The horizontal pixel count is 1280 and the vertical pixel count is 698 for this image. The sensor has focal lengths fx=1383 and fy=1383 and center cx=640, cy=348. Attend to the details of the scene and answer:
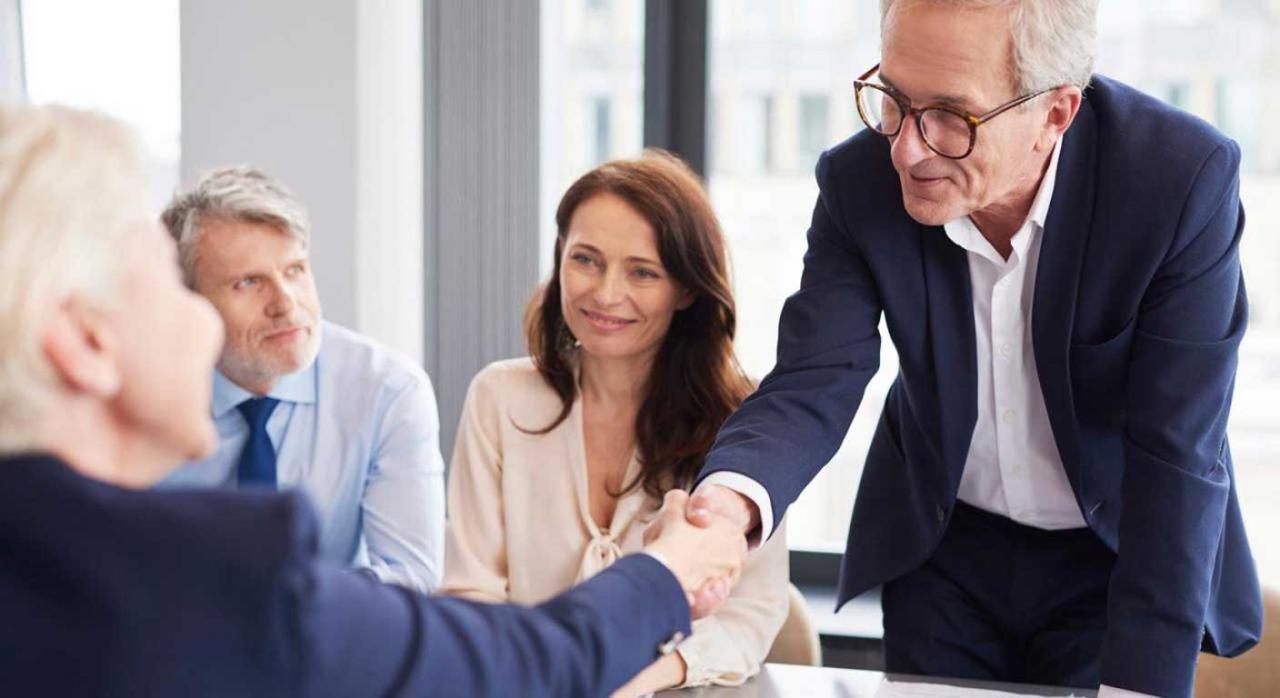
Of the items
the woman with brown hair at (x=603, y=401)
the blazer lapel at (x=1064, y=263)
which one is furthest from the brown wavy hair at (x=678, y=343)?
the blazer lapel at (x=1064, y=263)

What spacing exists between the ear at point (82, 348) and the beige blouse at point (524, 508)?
143 cm

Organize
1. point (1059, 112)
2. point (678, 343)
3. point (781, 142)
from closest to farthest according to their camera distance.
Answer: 1. point (1059, 112)
2. point (678, 343)
3. point (781, 142)

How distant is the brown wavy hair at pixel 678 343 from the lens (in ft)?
7.84

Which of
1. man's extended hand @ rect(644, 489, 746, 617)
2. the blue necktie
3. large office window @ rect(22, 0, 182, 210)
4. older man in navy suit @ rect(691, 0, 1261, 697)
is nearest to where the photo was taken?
man's extended hand @ rect(644, 489, 746, 617)

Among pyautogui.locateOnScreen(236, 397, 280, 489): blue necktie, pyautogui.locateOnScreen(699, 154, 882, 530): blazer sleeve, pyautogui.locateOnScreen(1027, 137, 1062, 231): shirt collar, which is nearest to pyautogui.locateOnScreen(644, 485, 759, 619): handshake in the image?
pyautogui.locateOnScreen(699, 154, 882, 530): blazer sleeve

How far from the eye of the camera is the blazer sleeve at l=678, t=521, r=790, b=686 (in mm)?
1876

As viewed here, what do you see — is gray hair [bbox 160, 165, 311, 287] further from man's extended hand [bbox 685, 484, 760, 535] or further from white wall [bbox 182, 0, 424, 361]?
man's extended hand [bbox 685, 484, 760, 535]

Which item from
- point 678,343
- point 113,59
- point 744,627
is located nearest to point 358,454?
point 678,343

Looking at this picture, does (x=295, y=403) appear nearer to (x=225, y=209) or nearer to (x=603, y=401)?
(x=225, y=209)

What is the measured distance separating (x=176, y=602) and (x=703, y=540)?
2.74ft

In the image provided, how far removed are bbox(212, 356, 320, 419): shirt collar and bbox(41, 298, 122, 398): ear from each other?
169cm

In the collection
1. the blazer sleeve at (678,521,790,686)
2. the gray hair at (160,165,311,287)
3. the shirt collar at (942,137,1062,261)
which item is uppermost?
the shirt collar at (942,137,1062,261)

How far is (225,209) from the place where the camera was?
8.57 ft

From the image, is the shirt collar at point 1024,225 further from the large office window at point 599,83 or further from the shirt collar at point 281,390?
the large office window at point 599,83
